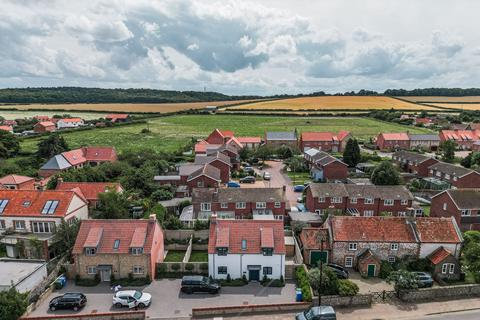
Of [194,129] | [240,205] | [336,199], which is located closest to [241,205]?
[240,205]

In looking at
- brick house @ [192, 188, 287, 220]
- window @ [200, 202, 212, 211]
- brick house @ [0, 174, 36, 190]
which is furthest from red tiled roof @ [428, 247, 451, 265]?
brick house @ [0, 174, 36, 190]

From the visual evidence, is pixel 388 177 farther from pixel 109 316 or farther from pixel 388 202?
pixel 109 316

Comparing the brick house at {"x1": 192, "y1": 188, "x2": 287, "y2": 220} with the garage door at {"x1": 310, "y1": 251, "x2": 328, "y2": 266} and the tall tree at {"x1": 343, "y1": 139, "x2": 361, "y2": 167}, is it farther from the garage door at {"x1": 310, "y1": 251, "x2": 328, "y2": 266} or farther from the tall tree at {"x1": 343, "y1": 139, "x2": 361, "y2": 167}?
the tall tree at {"x1": 343, "y1": 139, "x2": 361, "y2": 167}

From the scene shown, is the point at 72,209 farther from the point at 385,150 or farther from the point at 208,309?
the point at 385,150

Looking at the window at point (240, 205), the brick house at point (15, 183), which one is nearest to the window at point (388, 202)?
the window at point (240, 205)

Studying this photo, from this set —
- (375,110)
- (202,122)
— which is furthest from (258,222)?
(375,110)

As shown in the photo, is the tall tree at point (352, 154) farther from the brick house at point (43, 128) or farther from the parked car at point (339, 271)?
the brick house at point (43, 128)
